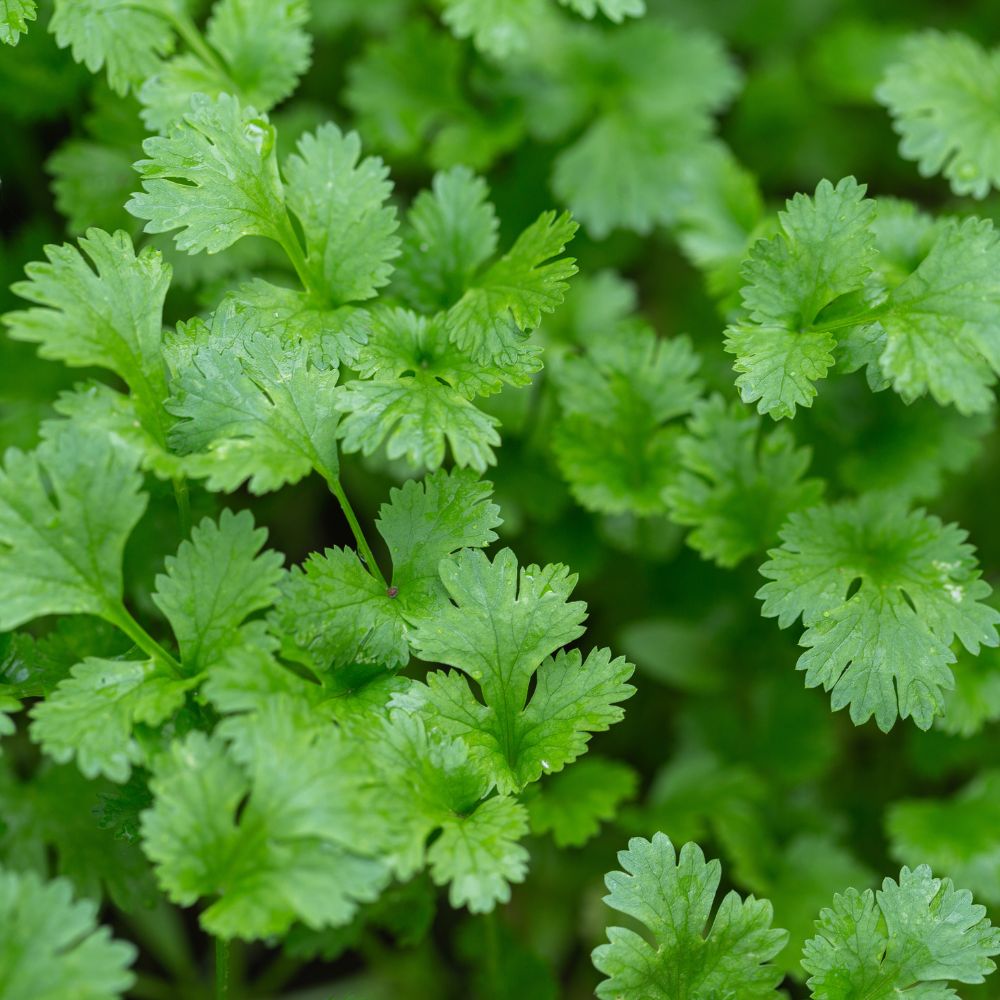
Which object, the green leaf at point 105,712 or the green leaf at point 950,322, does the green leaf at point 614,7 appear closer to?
the green leaf at point 950,322

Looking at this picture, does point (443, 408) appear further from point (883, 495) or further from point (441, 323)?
point (883, 495)

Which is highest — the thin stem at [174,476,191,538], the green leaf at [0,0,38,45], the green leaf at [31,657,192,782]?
the green leaf at [0,0,38,45]

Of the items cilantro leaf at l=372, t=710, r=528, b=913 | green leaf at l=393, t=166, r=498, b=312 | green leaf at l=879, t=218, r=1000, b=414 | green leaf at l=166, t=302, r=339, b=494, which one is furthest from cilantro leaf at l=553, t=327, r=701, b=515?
cilantro leaf at l=372, t=710, r=528, b=913

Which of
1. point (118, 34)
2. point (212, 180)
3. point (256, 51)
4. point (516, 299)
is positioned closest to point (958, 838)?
point (516, 299)

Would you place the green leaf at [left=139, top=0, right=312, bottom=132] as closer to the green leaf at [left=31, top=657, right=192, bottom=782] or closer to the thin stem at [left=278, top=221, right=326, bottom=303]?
→ the thin stem at [left=278, top=221, right=326, bottom=303]

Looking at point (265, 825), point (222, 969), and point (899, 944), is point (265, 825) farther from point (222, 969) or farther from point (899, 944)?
point (899, 944)

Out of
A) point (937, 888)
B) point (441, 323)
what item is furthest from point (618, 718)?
point (441, 323)
